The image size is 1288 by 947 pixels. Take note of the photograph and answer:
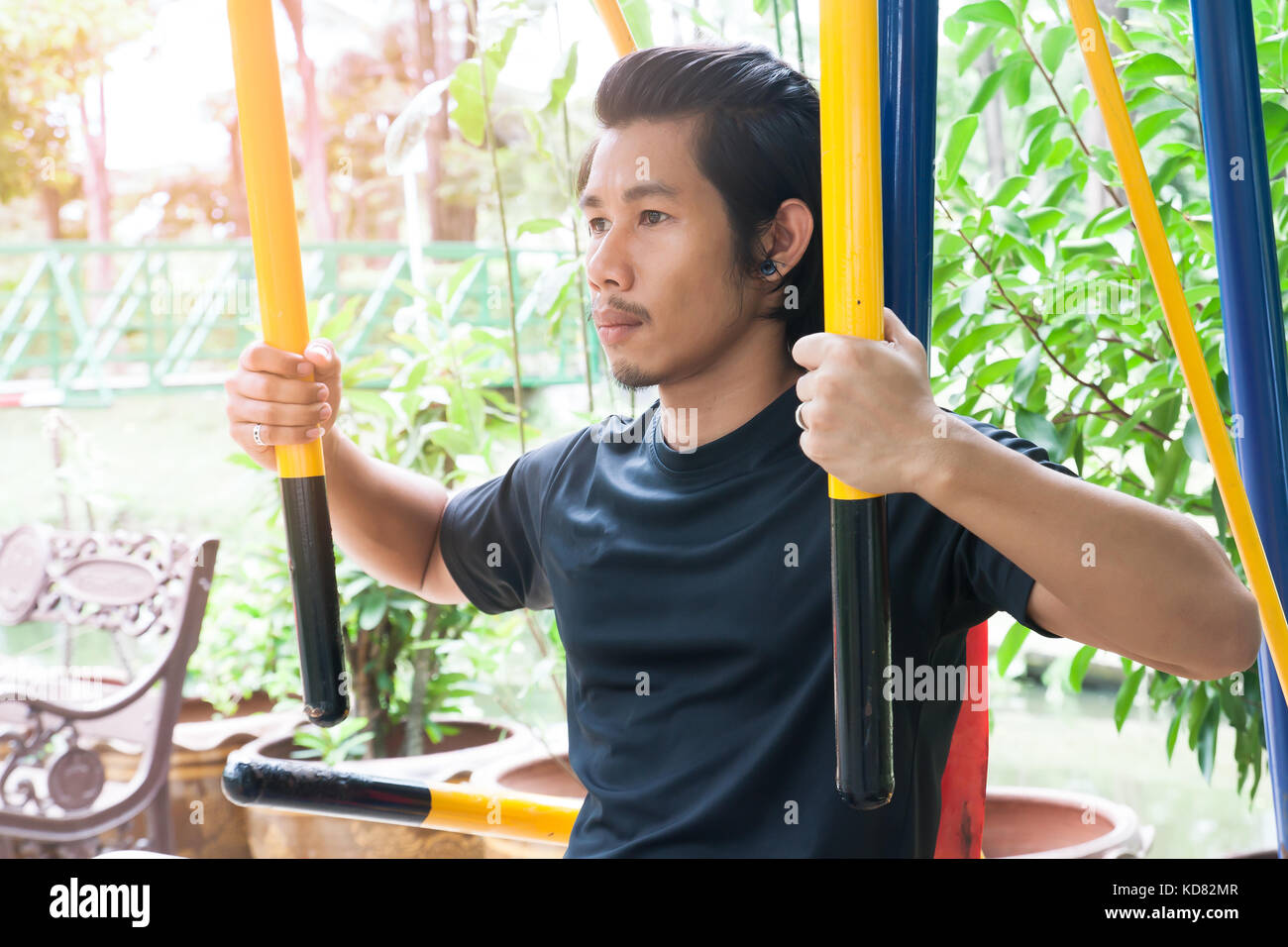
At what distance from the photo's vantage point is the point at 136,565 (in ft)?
6.15

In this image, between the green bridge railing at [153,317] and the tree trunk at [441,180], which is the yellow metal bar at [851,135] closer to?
the green bridge railing at [153,317]

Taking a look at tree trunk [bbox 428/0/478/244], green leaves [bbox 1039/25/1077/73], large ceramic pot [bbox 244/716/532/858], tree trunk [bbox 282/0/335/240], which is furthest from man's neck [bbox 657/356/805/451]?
tree trunk [bbox 428/0/478/244]

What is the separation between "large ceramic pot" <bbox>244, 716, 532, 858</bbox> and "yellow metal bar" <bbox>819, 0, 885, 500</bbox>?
4.60 feet

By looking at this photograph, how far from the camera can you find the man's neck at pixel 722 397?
0.82 m

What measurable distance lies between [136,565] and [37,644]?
1469mm

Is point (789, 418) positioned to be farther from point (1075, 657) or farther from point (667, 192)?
point (1075, 657)

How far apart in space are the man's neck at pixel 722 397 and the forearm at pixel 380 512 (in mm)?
246

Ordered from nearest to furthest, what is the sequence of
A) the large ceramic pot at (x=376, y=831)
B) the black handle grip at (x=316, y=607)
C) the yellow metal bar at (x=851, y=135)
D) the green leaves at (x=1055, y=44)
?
the yellow metal bar at (x=851, y=135)
the black handle grip at (x=316, y=607)
the green leaves at (x=1055, y=44)
the large ceramic pot at (x=376, y=831)

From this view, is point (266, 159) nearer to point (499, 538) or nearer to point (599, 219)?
point (599, 219)

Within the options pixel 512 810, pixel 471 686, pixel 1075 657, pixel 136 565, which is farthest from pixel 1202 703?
pixel 136 565

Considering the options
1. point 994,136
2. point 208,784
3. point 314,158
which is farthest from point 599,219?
point 314,158

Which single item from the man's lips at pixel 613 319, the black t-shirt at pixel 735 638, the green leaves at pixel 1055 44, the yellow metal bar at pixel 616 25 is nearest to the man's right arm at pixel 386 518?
the black t-shirt at pixel 735 638

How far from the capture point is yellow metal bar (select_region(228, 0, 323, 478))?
1.45 ft

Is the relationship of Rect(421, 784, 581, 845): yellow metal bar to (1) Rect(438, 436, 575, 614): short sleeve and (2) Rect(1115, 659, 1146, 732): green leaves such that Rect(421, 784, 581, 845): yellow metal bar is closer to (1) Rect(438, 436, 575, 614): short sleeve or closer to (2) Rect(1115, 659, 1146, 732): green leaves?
(1) Rect(438, 436, 575, 614): short sleeve
